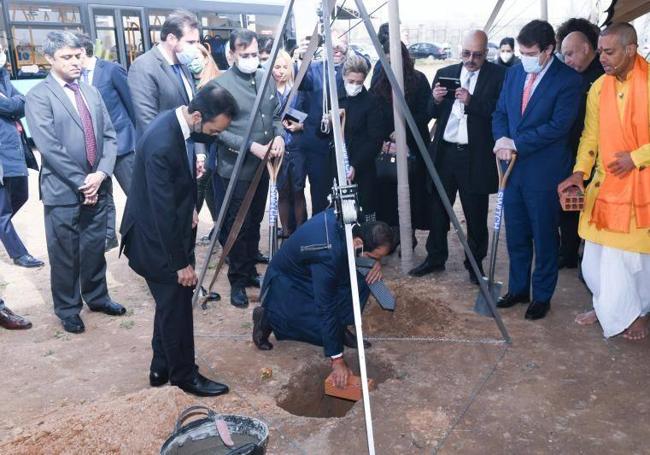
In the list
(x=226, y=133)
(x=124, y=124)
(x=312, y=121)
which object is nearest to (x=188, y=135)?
(x=226, y=133)

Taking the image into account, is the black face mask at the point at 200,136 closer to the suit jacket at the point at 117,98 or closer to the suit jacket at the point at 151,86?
the suit jacket at the point at 151,86

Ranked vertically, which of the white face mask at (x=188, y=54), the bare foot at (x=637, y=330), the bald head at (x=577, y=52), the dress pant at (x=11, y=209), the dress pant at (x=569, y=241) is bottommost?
the bare foot at (x=637, y=330)

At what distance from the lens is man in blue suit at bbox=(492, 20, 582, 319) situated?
4180 mm

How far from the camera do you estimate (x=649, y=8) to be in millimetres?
5016

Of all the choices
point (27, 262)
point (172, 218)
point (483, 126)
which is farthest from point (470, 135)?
point (27, 262)

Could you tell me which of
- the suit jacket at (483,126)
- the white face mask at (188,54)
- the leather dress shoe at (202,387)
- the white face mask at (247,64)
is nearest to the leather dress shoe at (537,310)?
the suit jacket at (483,126)

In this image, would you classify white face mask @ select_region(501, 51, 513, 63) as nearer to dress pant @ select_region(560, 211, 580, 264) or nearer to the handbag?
the handbag

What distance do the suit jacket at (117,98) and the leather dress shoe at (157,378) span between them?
110 inches

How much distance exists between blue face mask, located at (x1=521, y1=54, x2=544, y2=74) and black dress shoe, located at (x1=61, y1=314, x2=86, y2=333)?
352 cm

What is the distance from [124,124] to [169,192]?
123 inches


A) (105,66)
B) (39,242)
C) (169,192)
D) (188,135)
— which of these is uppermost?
(105,66)

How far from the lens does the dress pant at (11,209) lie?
571cm

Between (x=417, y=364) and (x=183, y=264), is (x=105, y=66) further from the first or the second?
Answer: (x=417, y=364)

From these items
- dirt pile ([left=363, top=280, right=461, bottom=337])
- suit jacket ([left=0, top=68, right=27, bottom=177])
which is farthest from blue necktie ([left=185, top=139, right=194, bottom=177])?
suit jacket ([left=0, top=68, right=27, bottom=177])
